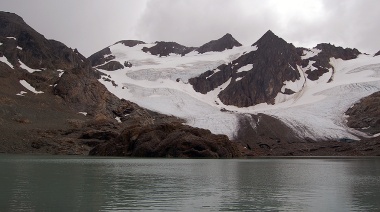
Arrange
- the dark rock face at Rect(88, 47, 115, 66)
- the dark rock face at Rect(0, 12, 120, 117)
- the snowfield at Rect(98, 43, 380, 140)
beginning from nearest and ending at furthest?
the dark rock face at Rect(0, 12, 120, 117), the snowfield at Rect(98, 43, 380, 140), the dark rock face at Rect(88, 47, 115, 66)

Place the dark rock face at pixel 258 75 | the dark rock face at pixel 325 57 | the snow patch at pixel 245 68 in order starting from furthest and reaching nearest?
the dark rock face at pixel 325 57
the snow patch at pixel 245 68
the dark rock face at pixel 258 75

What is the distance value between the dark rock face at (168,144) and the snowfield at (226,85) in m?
33.9

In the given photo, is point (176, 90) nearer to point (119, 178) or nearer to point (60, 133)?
point (60, 133)

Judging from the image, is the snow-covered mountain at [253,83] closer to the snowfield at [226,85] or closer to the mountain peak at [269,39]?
the snowfield at [226,85]

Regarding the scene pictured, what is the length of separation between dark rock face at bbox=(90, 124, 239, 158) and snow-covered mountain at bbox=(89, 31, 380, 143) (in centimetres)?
3362

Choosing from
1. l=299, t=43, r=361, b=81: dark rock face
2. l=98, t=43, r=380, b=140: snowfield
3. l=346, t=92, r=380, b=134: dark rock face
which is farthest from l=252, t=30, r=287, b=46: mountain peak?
l=346, t=92, r=380, b=134: dark rock face

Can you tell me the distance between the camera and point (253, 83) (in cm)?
16050

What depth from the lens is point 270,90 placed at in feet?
521

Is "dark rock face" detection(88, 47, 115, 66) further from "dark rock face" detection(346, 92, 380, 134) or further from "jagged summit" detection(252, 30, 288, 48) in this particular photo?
"dark rock face" detection(346, 92, 380, 134)

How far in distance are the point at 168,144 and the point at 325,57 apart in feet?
421

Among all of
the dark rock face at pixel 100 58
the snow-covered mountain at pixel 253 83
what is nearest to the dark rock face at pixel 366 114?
the snow-covered mountain at pixel 253 83

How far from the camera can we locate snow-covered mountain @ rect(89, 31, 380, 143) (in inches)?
4739

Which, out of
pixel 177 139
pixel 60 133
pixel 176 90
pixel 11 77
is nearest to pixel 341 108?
pixel 176 90

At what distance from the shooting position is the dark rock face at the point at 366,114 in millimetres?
115188
